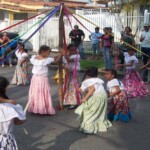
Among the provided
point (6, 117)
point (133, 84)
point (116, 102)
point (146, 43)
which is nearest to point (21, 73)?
point (133, 84)

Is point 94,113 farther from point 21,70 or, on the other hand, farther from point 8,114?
point 21,70

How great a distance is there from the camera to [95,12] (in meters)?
18.9

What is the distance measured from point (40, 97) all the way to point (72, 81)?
0.92 m

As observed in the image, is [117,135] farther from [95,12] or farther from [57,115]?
[95,12]

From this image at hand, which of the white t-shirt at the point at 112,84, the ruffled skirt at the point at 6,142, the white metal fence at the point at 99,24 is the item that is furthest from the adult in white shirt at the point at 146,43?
the ruffled skirt at the point at 6,142

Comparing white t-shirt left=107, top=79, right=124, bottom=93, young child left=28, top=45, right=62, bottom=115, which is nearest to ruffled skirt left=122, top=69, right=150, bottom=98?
white t-shirt left=107, top=79, right=124, bottom=93

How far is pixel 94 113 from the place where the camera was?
19.5 feet

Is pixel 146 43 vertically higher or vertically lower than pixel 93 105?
higher

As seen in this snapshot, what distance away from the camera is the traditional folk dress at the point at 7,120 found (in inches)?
145

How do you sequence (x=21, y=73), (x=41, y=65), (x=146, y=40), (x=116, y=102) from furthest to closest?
(x=146, y=40) → (x=21, y=73) → (x=41, y=65) → (x=116, y=102)

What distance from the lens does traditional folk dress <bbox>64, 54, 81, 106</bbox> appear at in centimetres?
744

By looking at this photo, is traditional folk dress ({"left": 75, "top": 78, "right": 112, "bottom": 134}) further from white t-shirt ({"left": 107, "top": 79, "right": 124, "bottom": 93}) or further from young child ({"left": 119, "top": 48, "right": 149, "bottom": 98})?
young child ({"left": 119, "top": 48, "right": 149, "bottom": 98})

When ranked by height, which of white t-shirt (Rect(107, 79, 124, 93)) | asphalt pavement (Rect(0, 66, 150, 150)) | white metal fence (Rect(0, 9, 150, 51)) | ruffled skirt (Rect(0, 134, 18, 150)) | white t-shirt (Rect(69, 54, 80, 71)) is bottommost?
asphalt pavement (Rect(0, 66, 150, 150))

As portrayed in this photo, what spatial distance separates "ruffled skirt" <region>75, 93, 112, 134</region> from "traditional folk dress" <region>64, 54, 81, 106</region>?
1.40m
